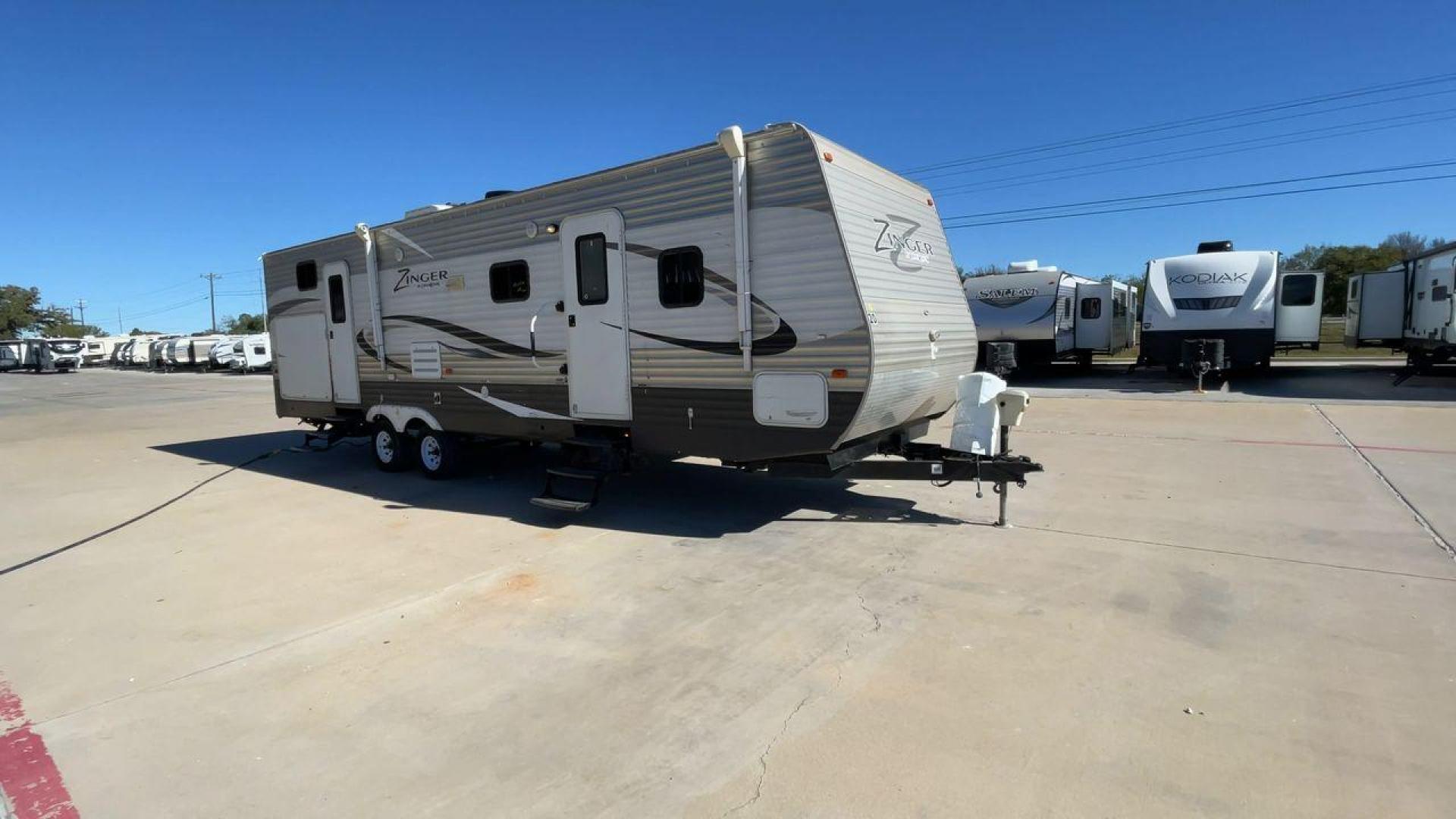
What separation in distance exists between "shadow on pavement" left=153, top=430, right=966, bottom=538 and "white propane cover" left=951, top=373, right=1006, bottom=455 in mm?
767

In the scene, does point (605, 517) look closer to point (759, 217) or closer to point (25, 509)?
point (759, 217)

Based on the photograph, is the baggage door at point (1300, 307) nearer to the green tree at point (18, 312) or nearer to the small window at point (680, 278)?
the small window at point (680, 278)

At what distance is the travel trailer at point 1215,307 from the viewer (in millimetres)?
16734

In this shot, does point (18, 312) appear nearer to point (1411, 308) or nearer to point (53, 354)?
point (53, 354)

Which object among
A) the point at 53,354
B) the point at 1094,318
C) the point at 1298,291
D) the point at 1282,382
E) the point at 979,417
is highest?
the point at 1298,291

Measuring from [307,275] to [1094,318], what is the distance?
2051 cm

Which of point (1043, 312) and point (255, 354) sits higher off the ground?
point (1043, 312)

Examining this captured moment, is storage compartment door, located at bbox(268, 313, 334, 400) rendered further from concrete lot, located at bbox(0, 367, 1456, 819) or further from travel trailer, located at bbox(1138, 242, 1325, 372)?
travel trailer, located at bbox(1138, 242, 1325, 372)

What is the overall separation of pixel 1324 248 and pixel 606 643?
71325 mm

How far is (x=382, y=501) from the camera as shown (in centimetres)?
812

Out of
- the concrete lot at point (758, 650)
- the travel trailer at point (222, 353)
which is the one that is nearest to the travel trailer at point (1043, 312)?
the concrete lot at point (758, 650)

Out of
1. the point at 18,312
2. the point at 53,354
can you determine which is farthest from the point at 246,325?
the point at 53,354

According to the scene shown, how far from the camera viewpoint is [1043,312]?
20578mm

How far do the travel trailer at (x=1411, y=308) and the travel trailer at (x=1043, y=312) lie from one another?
20.1 ft
